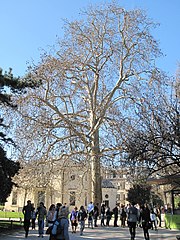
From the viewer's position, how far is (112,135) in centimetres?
3109

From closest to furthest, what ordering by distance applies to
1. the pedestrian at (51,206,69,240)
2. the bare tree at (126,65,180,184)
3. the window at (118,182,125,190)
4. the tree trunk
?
the pedestrian at (51,206,69,240) → the bare tree at (126,65,180,184) → the tree trunk → the window at (118,182,125,190)

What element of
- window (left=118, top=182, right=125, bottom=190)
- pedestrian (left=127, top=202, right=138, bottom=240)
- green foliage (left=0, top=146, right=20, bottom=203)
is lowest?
pedestrian (left=127, top=202, right=138, bottom=240)

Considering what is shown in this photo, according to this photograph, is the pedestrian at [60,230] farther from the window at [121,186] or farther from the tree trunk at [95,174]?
the window at [121,186]

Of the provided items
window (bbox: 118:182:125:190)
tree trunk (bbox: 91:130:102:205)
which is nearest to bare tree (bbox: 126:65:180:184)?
tree trunk (bbox: 91:130:102:205)

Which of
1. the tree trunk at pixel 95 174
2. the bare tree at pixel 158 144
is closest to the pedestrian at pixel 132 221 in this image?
the bare tree at pixel 158 144

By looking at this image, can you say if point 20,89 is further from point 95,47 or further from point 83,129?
point 95,47

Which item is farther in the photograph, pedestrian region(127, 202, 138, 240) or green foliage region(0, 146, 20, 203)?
green foliage region(0, 146, 20, 203)

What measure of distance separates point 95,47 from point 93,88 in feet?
14.7

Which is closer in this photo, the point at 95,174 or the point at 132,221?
the point at 132,221

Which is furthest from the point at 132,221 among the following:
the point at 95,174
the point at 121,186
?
the point at 121,186

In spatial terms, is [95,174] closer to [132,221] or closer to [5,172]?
[5,172]

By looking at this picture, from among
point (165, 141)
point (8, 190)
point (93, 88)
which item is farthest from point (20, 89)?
point (93, 88)

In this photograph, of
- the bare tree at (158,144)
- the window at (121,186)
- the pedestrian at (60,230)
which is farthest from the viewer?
the window at (121,186)

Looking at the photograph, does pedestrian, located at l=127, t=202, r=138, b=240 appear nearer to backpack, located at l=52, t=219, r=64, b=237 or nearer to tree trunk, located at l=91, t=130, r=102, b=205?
backpack, located at l=52, t=219, r=64, b=237
